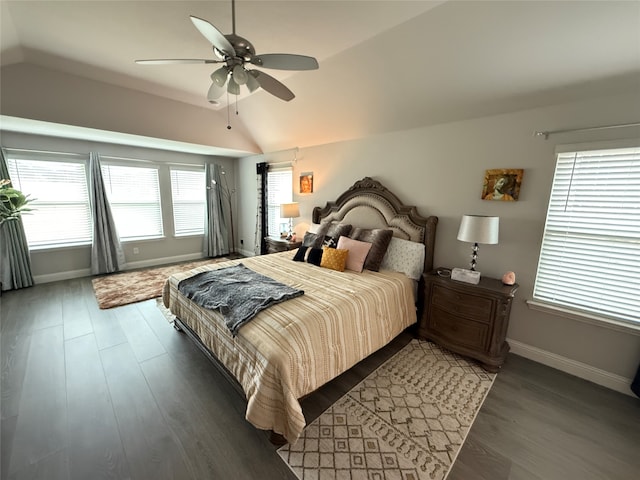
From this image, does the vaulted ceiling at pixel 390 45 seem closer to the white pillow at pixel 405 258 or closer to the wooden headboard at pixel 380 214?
the wooden headboard at pixel 380 214

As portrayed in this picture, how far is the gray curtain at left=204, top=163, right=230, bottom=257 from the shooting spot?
555 cm

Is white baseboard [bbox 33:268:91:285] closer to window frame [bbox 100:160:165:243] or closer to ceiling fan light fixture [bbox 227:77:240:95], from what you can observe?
window frame [bbox 100:160:165:243]

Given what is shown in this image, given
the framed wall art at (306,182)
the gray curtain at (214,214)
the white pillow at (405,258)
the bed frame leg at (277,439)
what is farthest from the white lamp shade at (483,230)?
the gray curtain at (214,214)

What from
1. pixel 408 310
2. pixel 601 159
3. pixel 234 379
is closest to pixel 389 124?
pixel 601 159

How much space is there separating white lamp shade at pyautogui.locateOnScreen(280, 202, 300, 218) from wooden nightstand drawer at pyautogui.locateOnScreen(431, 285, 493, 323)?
258 centimetres

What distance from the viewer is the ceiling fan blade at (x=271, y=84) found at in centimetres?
189

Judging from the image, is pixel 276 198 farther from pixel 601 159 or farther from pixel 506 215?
pixel 601 159

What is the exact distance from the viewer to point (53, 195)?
4.06 metres

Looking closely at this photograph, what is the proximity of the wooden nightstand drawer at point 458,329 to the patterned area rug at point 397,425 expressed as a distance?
0.22 m

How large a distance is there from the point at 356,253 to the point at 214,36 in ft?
7.35

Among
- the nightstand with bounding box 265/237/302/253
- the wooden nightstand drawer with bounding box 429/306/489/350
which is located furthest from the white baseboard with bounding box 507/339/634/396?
the nightstand with bounding box 265/237/302/253

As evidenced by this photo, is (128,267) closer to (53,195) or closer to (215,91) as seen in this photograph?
(53,195)

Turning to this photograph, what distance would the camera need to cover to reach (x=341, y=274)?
273 centimetres

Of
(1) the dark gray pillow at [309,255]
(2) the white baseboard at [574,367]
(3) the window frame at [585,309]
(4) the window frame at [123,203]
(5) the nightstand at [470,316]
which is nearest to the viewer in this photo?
(3) the window frame at [585,309]
